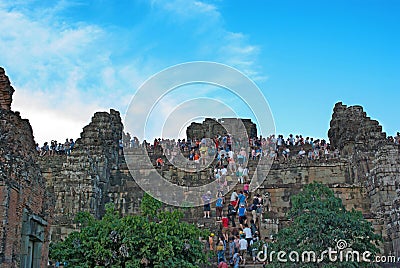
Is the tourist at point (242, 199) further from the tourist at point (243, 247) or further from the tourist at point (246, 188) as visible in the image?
the tourist at point (243, 247)

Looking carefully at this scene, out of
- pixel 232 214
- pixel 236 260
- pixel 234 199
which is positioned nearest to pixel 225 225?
pixel 232 214

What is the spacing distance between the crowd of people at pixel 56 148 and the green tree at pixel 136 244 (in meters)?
15.6

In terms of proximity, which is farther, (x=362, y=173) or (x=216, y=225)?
(x=362, y=173)

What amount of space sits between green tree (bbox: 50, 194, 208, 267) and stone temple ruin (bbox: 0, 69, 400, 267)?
32.2 inches

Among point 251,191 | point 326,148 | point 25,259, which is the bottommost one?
point 25,259

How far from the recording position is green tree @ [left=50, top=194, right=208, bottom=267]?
11180 millimetres

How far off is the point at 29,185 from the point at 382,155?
14.8 meters

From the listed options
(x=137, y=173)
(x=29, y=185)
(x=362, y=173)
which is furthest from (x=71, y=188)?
(x=362, y=173)

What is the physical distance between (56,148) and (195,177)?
904 centimetres

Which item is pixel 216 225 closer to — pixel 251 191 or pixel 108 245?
pixel 251 191

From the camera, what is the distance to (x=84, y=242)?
11.5m

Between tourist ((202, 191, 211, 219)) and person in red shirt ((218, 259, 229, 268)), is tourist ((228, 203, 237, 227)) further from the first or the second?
person in red shirt ((218, 259, 229, 268))

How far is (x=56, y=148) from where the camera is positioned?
27891 mm

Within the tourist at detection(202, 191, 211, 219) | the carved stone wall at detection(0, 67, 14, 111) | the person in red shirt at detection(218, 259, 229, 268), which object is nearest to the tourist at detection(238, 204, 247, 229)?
the tourist at detection(202, 191, 211, 219)
